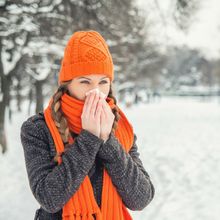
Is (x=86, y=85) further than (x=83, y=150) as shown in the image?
Yes

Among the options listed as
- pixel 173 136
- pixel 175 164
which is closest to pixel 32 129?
pixel 175 164

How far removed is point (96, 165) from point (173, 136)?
13.6 meters

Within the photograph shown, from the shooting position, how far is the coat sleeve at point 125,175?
5.67 ft

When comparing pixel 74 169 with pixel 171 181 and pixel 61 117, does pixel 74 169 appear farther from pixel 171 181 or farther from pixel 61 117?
pixel 171 181

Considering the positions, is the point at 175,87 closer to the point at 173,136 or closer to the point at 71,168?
the point at 173,136

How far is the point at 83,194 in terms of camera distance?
5.63ft

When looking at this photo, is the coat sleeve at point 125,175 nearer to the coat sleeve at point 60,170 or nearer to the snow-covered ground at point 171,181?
the coat sleeve at point 60,170

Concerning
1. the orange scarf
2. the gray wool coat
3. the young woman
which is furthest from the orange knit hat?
the gray wool coat

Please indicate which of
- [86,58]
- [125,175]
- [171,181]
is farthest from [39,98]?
[125,175]

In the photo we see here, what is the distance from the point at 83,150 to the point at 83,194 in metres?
0.21

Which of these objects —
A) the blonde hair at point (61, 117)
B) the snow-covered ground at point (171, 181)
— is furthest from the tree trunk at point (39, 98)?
the blonde hair at point (61, 117)

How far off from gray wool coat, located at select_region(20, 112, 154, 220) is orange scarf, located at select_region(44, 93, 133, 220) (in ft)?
0.11

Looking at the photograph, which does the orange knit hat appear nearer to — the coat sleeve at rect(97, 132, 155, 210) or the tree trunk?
the coat sleeve at rect(97, 132, 155, 210)

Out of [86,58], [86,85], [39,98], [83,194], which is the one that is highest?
[86,58]
